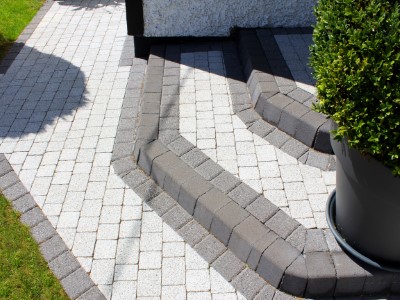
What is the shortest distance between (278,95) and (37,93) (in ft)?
12.1

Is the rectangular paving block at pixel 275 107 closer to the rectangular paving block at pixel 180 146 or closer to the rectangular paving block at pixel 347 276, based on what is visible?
the rectangular paving block at pixel 180 146

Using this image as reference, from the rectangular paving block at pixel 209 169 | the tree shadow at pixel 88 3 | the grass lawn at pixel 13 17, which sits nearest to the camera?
the rectangular paving block at pixel 209 169

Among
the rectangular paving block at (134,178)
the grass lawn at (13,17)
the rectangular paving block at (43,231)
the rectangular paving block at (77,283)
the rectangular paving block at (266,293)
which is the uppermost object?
the rectangular paving block at (266,293)

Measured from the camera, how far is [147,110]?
5.96m

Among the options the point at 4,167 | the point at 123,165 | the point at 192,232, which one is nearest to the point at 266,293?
the point at 192,232

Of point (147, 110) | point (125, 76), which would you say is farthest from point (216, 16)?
point (147, 110)

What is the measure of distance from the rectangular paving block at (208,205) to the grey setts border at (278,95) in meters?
1.33

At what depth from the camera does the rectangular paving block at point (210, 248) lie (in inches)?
174

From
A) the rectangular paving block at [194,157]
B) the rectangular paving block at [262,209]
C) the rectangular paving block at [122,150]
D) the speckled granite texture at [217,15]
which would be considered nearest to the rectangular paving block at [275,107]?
the rectangular paving block at [194,157]

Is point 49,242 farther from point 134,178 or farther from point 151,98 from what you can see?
point 151,98

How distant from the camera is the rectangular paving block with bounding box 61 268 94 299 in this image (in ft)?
13.6

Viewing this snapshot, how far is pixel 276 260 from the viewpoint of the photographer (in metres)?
4.07

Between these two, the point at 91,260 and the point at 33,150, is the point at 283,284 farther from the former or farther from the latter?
the point at 33,150

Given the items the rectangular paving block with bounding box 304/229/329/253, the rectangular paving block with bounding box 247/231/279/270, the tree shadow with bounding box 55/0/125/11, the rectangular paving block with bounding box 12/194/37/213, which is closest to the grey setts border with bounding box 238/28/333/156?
the rectangular paving block with bounding box 304/229/329/253
